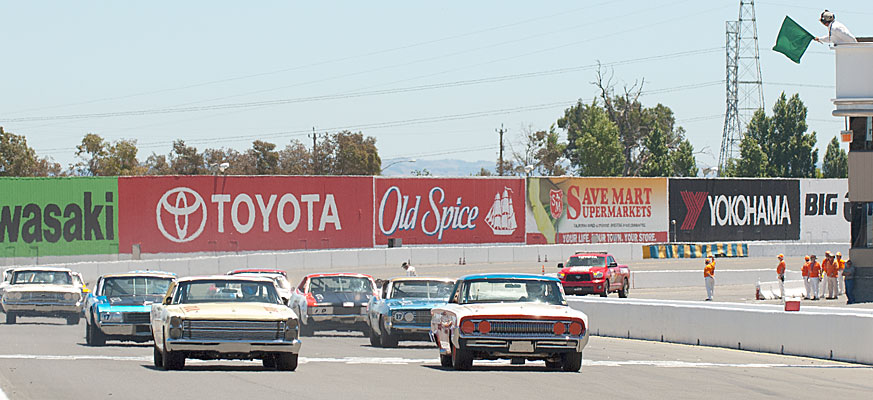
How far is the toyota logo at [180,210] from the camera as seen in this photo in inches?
2837

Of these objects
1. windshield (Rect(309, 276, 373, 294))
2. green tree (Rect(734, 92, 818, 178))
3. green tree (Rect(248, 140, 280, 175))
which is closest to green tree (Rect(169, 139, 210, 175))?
green tree (Rect(248, 140, 280, 175))

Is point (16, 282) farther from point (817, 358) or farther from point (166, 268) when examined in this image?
point (166, 268)

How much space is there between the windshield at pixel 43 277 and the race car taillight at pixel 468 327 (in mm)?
17110

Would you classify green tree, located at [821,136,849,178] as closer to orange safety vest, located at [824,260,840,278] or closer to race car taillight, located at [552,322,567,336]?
orange safety vest, located at [824,260,840,278]

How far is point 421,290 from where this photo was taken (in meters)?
24.3

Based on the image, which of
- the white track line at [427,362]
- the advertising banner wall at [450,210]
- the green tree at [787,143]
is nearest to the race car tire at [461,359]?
the white track line at [427,362]

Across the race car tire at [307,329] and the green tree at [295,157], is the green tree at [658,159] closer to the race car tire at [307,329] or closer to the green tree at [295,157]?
the green tree at [295,157]

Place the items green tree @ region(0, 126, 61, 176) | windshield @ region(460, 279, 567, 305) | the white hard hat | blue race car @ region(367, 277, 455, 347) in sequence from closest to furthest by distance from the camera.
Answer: windshield @ region(460, 279, 567, 305) → blue race car @ region(367, 277, 455, 347) → the white hard hat → green tree @ region(0, 126, 61, 176)

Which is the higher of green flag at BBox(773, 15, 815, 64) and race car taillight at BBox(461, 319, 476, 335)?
green flag at BBox(773, 15, 815, 64)

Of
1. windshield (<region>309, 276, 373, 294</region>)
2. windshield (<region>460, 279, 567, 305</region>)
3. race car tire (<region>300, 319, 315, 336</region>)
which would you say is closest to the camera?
windshield (<region>460, 279, 567, 305</region>)

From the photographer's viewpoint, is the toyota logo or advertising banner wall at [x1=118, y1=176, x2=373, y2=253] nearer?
advertising banner wall at [x1=118, y1=176, x2=373, y2=253]

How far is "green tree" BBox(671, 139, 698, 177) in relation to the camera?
133 metres

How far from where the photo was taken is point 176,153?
145 meters

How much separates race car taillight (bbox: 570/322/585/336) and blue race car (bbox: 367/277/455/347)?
21.5 ft
